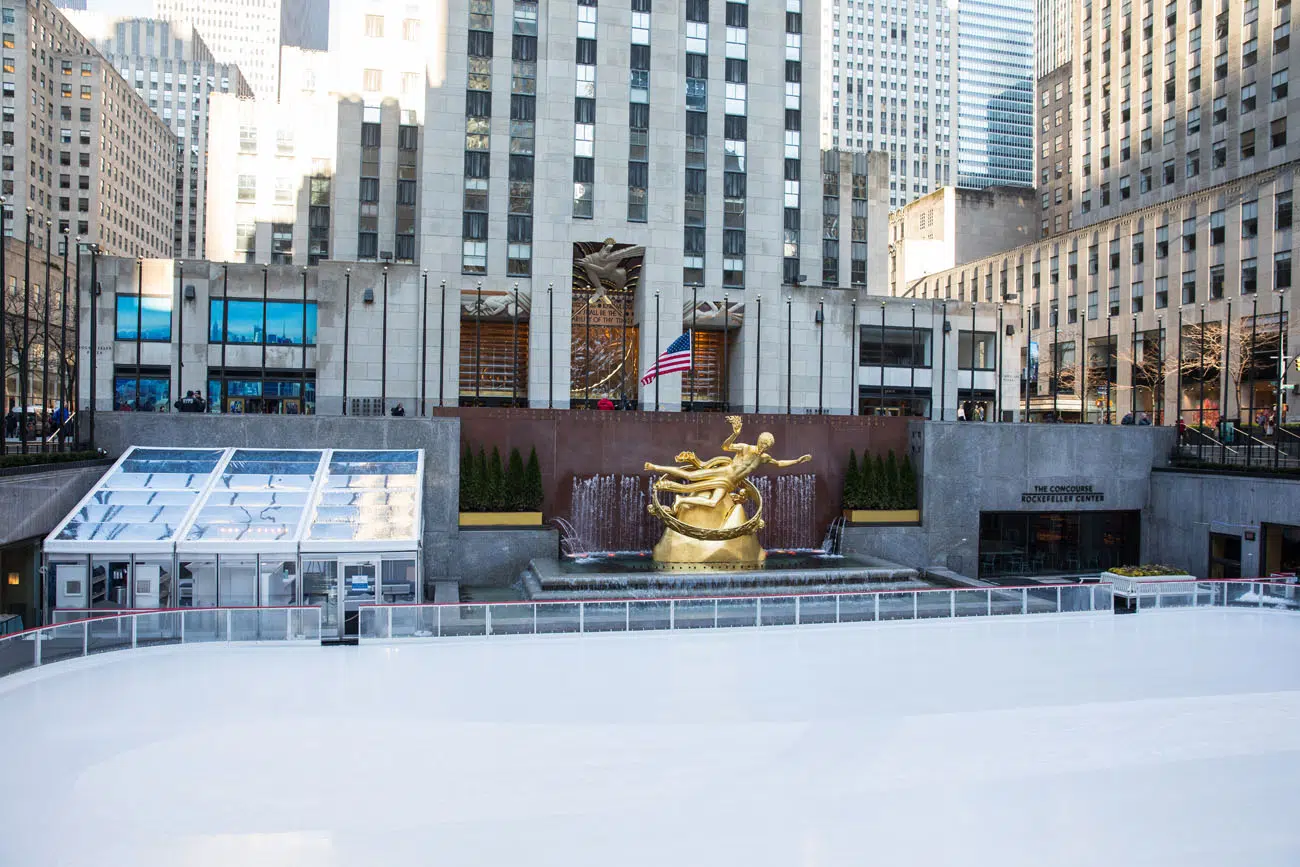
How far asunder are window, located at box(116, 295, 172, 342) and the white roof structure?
49.1 ft

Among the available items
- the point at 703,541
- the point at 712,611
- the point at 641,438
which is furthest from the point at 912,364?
the point at 712,611

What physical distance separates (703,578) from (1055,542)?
1469cm

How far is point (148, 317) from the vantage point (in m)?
39.0

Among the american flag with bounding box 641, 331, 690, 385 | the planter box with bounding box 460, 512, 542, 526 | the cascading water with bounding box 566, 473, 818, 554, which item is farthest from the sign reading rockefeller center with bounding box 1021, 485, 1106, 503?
the planter box with bounding box 460, 512, 542, 526

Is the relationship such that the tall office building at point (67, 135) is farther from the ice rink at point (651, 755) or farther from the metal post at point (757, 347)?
the ice rink at point (651, 755)

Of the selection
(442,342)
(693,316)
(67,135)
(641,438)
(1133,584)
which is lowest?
(1133,584)

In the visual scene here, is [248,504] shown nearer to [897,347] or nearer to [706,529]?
[706,529]

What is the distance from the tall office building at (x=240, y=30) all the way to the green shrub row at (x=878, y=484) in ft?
525

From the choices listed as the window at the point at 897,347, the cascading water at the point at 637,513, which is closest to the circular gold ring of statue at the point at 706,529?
the cascading water at the point at 637,513

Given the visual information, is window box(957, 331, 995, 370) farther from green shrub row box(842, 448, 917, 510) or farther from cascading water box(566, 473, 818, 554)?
cascading water box(566, 473, 818, 554)

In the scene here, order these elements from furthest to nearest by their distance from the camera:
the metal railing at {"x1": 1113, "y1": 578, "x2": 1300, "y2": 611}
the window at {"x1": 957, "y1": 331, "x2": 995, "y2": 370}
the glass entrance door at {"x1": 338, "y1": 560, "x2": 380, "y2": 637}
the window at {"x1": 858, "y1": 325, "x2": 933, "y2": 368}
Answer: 1. the window at {"x1": 957, "y1": 331, "x2": 995, "y2": 370}
2. the window at {"x1": 858, "y1": 325, "x2": 933, "y2": 368}
3. the metal railing at {"x1": 1113, "y1": 578, "x2": 1300, "y2": 611}
4. the glass entrance door at {"x1": 338, "y1": 560, "x2": 380, "y2": 637}

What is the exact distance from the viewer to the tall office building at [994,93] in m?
139

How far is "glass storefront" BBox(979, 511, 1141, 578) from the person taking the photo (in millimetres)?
31859

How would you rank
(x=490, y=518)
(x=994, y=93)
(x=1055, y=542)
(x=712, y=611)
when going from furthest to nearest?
(x=994, y=93)
(x=1055, y=542)
(x=490, y=518)
(x=712, y=611)
